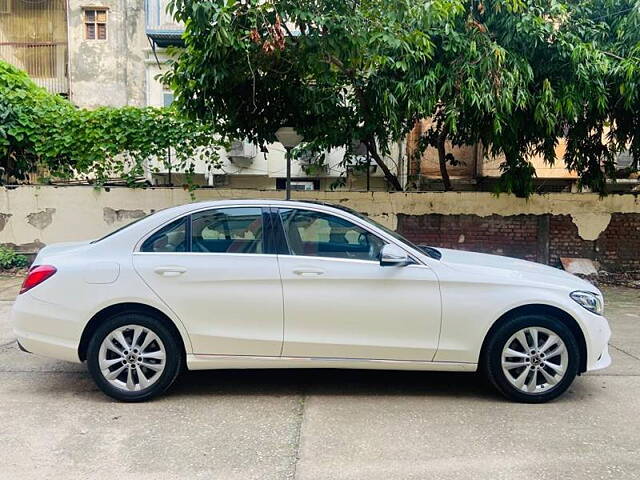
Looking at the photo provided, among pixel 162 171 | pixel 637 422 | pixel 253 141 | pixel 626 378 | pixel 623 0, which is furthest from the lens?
pixel 162 171

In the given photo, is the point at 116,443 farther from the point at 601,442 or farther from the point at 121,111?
the point at 121,111

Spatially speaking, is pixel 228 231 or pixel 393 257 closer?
pixel 393 257

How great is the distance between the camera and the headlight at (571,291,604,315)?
410 centimetres

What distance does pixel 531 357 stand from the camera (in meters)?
4.06

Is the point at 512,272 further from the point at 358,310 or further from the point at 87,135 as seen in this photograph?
the point at 87,135

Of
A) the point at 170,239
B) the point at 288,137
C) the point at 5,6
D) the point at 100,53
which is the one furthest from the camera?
the point at 5,6

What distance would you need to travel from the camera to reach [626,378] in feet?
15.6

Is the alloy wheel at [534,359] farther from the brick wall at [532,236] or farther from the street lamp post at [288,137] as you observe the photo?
the brick wall at [532,236]

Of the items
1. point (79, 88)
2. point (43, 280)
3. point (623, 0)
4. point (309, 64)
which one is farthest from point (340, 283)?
point (79, 88)

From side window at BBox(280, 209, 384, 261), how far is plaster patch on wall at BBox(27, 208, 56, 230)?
7431mm

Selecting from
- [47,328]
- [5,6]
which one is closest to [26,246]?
[47,328]

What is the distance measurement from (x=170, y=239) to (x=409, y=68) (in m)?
4.36

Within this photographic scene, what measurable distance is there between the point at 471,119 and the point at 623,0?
2.78 m

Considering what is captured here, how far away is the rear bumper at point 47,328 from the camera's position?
4.05 meters
